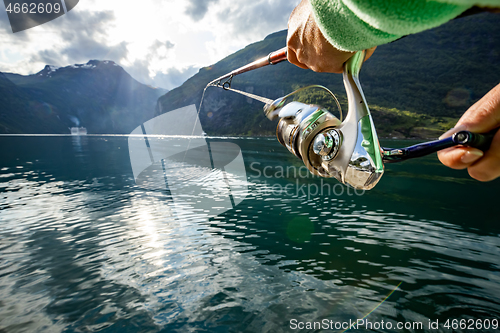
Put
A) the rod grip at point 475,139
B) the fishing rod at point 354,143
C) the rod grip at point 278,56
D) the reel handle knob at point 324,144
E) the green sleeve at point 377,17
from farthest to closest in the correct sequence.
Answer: the rod grip at point 278,56 < the reel handle knob at point 324,144 < the fishing rod at point 354,143 < the rod grip at point 475,139 < the green sleeve at point 377,17

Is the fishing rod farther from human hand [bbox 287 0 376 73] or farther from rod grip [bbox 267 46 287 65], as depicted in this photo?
rod grip [bbox 267 46 287 65]

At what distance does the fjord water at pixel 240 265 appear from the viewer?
20.5ft

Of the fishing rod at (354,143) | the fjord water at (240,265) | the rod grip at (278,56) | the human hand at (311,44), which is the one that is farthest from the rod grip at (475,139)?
the fjord water at (240,265)

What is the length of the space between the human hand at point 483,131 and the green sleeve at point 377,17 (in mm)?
748

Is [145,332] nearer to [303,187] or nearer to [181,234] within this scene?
[181,234]

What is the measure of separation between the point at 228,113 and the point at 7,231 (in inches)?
7617

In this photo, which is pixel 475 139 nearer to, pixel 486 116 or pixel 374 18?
pixel 486 116

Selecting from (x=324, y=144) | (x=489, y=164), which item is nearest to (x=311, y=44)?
(x=324, y=144)

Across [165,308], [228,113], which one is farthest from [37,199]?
[228,113]

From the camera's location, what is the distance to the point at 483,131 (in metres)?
1.48

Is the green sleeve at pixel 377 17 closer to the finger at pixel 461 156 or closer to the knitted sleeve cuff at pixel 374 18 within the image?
the knitted sleeve cuff at pixel 374 18

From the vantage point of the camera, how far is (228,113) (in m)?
200

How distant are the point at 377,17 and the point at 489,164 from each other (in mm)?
1145

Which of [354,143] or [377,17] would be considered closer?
[377,17]
